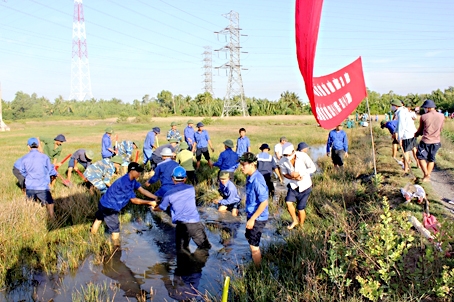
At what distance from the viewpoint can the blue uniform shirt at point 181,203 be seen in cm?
580

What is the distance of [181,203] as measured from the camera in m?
5.86

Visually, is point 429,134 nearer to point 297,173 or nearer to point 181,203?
point 297,173

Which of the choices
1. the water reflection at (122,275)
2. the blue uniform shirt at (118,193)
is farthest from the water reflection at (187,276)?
the blue uniform shirt at (118,193)

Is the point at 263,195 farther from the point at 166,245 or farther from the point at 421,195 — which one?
the point at 421,195

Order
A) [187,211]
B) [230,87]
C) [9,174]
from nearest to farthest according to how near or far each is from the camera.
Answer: [187,211] → [9,174] → [230,87]

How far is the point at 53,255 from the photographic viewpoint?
20.0 ft

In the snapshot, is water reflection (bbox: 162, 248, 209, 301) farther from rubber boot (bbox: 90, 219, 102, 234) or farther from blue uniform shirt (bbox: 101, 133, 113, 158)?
blue uniform shirt (bbox: 101, 133, 113, 158)

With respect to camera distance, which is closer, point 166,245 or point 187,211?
point 187,211

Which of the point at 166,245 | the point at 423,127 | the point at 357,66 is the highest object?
the point at 357,66

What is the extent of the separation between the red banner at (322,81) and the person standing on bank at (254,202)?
127 centimetres

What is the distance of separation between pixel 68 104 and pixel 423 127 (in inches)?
3151

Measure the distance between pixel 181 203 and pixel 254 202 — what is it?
1.17m

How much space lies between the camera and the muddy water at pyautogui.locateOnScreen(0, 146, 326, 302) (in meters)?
5.18

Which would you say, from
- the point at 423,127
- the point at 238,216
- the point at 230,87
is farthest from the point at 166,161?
the point at 230,87
